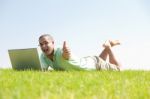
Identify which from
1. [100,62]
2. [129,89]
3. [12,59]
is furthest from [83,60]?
[129,89]

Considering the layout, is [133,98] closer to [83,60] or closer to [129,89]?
[129,89]

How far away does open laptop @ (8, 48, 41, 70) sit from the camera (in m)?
12.3

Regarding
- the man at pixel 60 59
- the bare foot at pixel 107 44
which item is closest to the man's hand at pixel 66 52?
the man at pixel 60 59

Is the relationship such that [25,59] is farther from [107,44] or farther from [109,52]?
[109,52]

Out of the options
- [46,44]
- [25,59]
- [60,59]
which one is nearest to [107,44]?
[60,59]

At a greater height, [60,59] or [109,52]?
[60,59]

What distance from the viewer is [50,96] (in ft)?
17.6

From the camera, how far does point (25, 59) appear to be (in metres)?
12.7

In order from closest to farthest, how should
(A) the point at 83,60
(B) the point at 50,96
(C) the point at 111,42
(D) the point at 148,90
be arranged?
(B) the point at 50,96 < (D) the point at 148,90 < (A) the point at 83,60 < (C) the point at 111,42

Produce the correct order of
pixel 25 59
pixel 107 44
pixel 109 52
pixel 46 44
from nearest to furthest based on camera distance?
pixel 46 44, pixel 25 59, pixel 107 44, pixel 109 52

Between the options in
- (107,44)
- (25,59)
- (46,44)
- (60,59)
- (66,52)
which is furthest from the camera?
(107,44)

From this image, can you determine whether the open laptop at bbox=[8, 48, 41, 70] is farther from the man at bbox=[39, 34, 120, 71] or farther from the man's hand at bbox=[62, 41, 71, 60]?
the man's hand at bbox=[62, 41, 71, 60]

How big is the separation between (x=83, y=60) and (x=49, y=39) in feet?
5.48

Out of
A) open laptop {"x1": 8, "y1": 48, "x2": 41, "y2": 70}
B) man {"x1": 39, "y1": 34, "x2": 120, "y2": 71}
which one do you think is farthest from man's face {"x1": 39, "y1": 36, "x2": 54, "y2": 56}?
open laptop {"x1": 8, "y1": 48, "x2": 41, "y2": 70}
